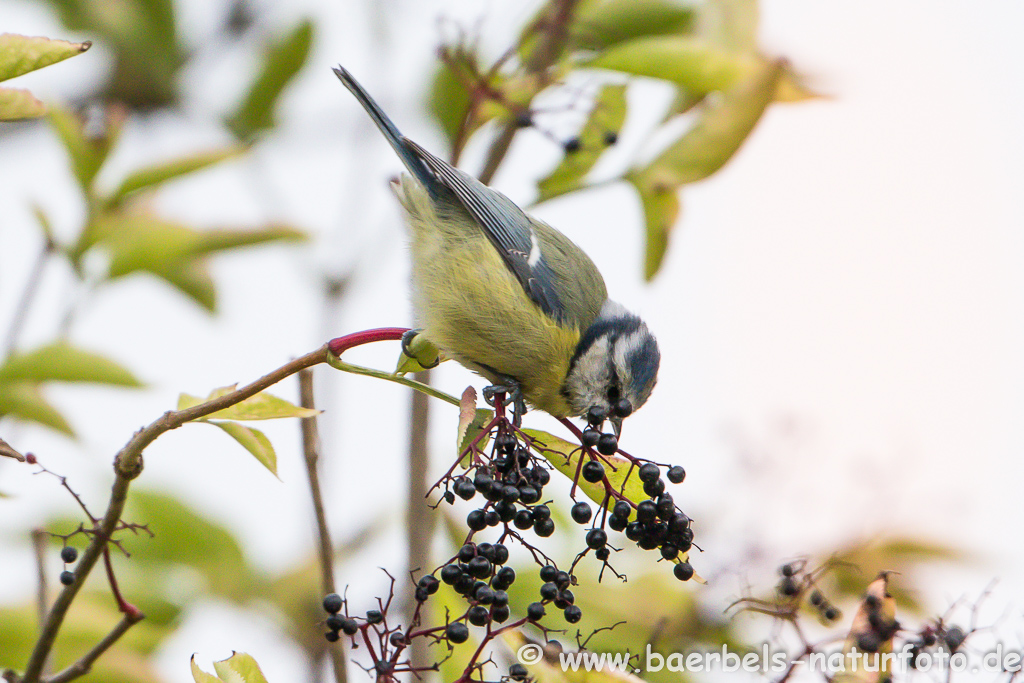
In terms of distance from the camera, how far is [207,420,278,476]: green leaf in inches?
56.6

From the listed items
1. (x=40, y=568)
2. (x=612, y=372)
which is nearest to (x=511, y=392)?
(x=612, y=372)

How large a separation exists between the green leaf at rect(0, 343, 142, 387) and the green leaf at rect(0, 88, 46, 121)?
2.44ft

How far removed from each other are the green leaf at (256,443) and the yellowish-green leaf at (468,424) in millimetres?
270

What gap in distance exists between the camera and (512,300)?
95.6 inches

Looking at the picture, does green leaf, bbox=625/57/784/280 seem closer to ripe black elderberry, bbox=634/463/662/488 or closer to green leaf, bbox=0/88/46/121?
ripe black elderberry, bbox=634/463/662/488

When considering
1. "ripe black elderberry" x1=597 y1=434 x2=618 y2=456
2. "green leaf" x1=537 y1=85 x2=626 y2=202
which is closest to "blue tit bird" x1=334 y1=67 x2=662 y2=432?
"green leaf" x1=537 y1=85 x2=626 y2=202

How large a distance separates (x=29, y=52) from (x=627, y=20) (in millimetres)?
1531

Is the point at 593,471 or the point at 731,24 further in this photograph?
the point at 731,24

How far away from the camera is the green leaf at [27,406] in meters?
1.94

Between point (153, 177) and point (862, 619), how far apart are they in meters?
1.77

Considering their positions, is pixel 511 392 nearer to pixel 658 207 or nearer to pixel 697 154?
pixel 658 207

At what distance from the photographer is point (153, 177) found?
7.59ft

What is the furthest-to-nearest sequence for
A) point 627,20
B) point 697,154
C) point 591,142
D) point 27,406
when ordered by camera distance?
1. point 627,20
2. point 591,142
3. point 697,154
4. point 27,406

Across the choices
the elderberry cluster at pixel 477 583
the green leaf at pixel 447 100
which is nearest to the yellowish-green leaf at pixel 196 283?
the green leaf at pixel 447 100
